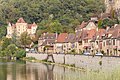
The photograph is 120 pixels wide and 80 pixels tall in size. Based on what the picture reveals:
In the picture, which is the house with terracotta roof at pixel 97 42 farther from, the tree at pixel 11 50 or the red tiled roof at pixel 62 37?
the tree at pixel 11 50

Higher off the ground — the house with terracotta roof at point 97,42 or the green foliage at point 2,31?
the green foliage at point 2,31

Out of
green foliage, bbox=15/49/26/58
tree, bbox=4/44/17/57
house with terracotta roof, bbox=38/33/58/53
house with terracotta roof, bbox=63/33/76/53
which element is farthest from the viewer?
tree, bbox=4/44/17/57

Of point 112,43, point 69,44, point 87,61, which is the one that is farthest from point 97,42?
point 69,44

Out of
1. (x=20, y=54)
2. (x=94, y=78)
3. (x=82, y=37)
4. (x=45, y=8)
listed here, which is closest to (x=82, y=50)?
(x=82, y=37)

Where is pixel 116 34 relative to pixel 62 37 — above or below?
below

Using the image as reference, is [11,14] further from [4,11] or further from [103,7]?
[103,7]

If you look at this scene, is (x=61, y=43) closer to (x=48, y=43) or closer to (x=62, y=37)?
(x=62, y=37)

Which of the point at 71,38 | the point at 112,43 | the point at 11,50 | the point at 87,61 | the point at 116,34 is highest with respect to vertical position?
the point at 71,38

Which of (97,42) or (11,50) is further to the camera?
(11,50)

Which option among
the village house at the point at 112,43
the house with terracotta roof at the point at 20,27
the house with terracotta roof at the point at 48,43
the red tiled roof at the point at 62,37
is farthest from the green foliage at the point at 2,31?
the village house at the point at 112,43

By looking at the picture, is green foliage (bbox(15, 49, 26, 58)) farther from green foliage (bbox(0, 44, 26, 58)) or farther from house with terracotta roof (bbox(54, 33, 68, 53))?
house with terracotta roof (bbox(54, 33, 68, 53))

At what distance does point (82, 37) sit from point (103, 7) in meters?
62.0

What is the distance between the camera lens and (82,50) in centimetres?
6050

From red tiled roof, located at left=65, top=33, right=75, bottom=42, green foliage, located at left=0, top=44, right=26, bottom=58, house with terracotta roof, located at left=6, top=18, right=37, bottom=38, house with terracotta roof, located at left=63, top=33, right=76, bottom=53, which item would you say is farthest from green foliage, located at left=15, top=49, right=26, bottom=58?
house with terracotta roof, located at left=6, top=18, right=37, bottom=38
